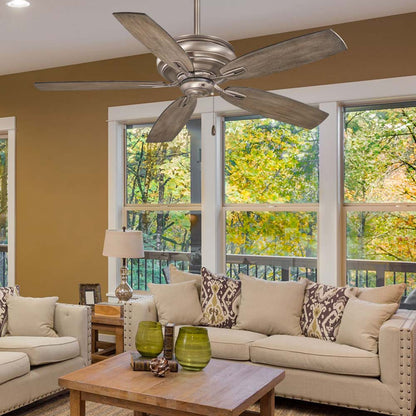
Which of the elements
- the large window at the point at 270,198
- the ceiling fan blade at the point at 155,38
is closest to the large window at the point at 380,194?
the large window at the point at 270,198

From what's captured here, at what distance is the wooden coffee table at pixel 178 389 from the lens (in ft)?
8.87

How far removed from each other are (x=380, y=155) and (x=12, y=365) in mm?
3240

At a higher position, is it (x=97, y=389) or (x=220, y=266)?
(x=220, y=266)

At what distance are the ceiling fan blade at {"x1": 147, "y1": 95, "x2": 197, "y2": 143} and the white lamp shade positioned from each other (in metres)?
1.73

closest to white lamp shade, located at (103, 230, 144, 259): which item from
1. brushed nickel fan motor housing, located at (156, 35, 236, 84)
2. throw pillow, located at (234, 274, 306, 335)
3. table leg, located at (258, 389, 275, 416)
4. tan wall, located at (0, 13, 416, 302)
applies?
tan wall, located at (0, 13, 416, 302)

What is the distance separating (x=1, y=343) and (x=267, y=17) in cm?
319

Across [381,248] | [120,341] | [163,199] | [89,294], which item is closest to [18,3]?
[163,199]

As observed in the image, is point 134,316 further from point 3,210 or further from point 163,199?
point 3,210

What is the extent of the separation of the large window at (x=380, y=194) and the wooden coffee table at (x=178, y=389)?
1.77 meters

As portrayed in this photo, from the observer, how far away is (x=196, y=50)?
240 centimetres

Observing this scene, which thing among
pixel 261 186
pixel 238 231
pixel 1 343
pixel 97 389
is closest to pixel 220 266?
pixel 238 231

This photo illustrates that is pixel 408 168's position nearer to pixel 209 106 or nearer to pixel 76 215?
pixel 209 106

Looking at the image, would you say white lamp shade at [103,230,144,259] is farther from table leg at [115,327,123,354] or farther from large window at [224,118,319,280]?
large window at [224,118,319,280]

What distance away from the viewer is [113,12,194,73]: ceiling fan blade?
79.2 inches
